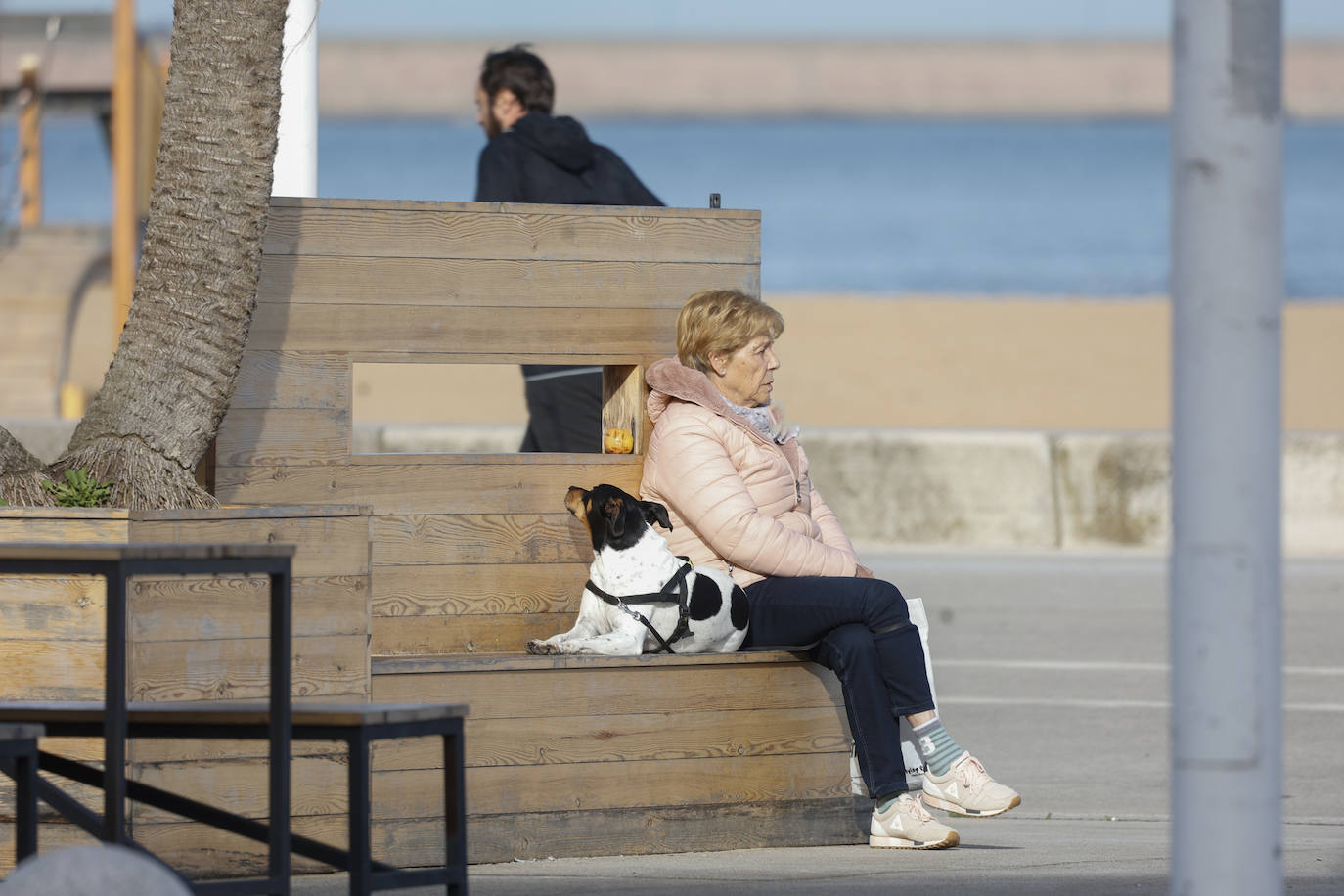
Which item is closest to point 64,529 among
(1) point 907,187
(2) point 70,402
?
(2) point 70,402

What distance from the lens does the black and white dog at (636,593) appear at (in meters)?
5.13

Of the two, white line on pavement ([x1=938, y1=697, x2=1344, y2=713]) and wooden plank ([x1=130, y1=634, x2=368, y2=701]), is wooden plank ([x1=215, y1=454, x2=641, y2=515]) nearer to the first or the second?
wooden plank ([x1=130, y1=634, x2=368, y2=701])

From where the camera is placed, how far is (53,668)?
440 cm

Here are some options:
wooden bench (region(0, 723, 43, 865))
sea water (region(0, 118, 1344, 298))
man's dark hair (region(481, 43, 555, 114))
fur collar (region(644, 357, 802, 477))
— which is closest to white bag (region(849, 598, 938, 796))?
fur collar (region(644, 357, 802, 477))

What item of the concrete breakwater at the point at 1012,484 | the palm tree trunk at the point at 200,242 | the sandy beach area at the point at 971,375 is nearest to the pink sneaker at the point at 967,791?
the palm tree trunk at the point at 200,242

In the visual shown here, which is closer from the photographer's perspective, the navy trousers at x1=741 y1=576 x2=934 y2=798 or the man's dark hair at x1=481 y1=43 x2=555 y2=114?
the navy trousers at x1=741 y1=576 x2=934 y2=798

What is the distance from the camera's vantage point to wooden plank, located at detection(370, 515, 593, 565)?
5.35 meters

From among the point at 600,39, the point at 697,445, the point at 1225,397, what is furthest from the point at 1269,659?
the point at 600,39

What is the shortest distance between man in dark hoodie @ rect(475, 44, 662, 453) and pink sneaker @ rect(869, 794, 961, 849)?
1.92 m

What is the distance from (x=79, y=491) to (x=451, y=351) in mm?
1151

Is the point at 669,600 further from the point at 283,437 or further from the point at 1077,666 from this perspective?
the point at 1077,666

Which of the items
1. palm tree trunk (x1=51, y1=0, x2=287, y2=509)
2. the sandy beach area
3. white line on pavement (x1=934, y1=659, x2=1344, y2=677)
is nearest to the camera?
palm tree trunk (x1=51, y1=0, x2=287, y2=509)

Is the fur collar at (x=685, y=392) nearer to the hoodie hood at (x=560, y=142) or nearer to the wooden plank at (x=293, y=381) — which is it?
the wooden plank at (x=293, y=381)

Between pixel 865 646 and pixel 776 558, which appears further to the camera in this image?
pixel 776 558
